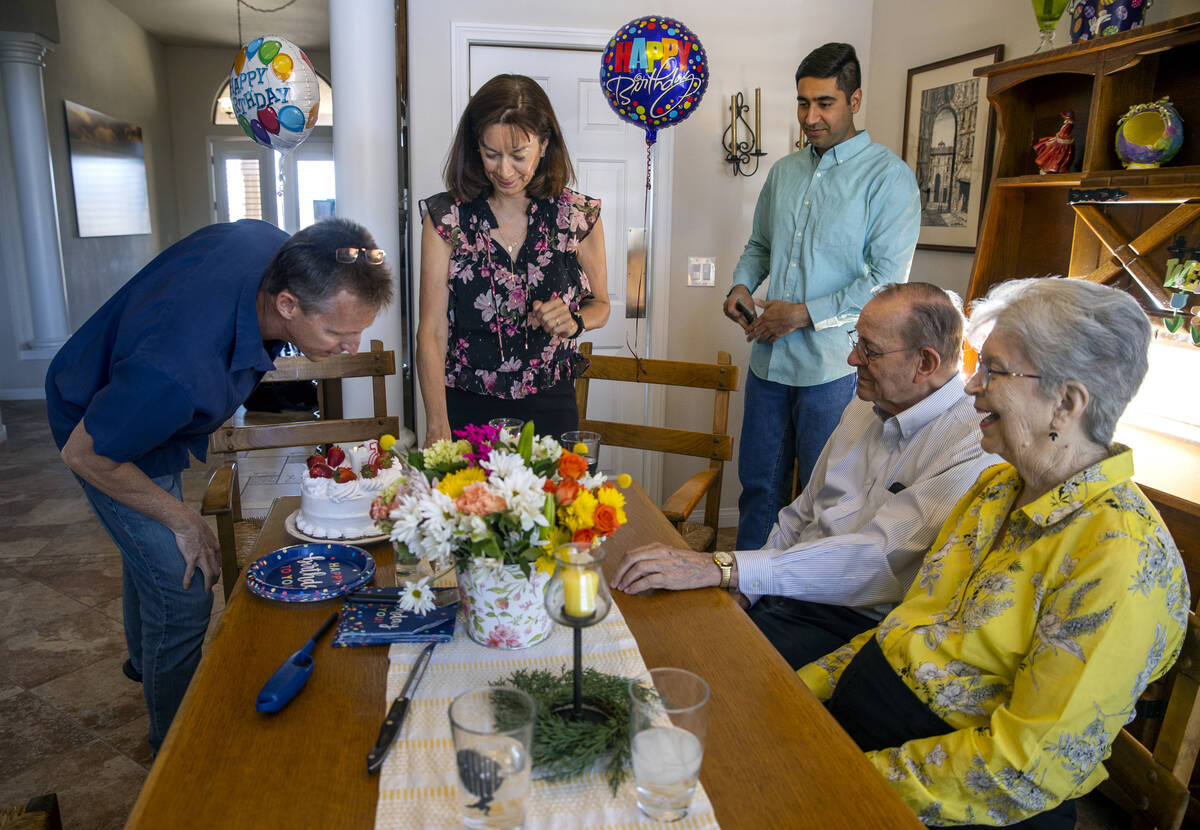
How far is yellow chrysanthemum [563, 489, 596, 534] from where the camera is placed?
42.4 inches

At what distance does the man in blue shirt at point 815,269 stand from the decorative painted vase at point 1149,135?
1.93ft

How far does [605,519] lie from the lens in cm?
108

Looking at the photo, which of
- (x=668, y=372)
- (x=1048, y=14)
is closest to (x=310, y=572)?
(x=668, y=372)

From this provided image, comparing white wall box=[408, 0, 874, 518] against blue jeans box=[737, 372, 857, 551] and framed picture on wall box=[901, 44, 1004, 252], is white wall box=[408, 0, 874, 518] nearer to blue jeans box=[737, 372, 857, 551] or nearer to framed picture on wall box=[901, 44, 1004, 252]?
framed picture on wall box=[901, 44, 1004, 252]

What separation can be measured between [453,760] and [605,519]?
34 centimetres

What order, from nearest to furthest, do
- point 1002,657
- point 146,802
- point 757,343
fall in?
point 146,802, point 1002,657, point 757,343

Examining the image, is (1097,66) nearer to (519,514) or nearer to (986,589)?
(986,589)

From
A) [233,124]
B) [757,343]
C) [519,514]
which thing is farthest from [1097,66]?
[233,124]

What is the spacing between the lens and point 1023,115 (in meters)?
2.56

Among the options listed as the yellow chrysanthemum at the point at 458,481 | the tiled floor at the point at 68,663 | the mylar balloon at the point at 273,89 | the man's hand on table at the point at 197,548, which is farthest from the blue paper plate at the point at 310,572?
the mylar balloon at the point at 273,89

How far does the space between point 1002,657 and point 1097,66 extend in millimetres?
1730

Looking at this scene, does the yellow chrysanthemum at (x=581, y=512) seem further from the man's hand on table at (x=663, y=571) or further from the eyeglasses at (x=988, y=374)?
the eyeglasses at (x=988, y=374)

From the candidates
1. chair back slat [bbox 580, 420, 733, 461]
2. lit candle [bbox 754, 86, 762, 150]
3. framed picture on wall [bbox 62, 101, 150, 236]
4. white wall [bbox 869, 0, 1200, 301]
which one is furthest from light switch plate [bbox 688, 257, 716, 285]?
framed picture on wall [bbox 62, 101, 150, 236]

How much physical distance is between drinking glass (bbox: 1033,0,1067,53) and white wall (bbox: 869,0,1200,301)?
236 mm
